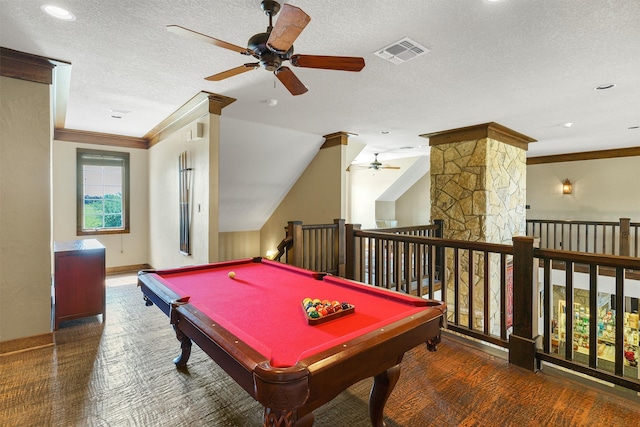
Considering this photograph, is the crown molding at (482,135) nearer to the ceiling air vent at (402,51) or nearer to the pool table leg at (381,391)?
the ceiling air vent at (402,51)

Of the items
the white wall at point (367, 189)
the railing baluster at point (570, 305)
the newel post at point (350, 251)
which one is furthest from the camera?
the white wall at point (367, 189)

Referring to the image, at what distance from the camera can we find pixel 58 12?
2.16m

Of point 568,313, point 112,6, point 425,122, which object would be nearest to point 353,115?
point 425,122

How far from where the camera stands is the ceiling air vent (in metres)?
2.53

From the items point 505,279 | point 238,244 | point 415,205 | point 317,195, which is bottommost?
point 238,244

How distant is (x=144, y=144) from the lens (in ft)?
20.9

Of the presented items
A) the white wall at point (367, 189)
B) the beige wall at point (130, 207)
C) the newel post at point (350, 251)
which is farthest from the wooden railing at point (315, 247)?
the white wall at point (367, 189)

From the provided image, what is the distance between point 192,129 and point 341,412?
3745 millimetres

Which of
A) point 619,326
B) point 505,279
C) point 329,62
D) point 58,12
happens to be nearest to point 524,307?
point 505,279

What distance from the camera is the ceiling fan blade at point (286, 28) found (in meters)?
1.61

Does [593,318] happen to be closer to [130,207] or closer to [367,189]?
[130,207]

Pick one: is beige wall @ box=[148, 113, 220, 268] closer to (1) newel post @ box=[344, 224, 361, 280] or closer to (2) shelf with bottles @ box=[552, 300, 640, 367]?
(1) newel post @ box=[344, 224, 361, 280]

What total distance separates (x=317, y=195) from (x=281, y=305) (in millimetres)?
4560

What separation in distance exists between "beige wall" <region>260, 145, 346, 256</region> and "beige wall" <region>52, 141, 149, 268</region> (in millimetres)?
2712
